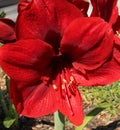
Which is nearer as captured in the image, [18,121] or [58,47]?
[58,47]

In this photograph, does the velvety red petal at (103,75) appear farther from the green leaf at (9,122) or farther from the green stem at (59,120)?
the green leaf at (9,122)

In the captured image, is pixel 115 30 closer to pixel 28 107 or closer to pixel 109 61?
pixel 109 61

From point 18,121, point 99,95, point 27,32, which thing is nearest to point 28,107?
point 27,32

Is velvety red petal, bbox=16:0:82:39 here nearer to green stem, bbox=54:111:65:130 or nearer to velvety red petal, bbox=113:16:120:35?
velvety red petal, bbox=113:16:120:35

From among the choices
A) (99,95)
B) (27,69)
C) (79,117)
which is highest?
(27,69)

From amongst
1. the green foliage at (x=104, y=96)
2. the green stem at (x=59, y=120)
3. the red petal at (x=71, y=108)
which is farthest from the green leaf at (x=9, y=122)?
the red petal at (x=71, y=108)

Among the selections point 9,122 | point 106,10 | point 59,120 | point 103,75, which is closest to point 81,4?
point 106,10

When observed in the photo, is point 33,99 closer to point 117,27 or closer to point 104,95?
point 117,27
